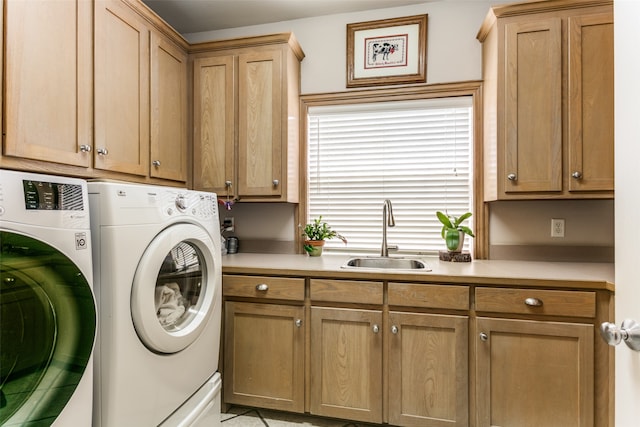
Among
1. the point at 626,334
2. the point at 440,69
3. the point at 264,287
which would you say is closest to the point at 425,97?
the point at 440,69

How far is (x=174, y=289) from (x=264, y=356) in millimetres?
671

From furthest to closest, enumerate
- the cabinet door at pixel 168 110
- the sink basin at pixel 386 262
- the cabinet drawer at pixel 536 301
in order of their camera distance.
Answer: the sink basin at pixel 386 262, the cabinet door at pixel 168 110, the cabinet drawer at pixel 536 301

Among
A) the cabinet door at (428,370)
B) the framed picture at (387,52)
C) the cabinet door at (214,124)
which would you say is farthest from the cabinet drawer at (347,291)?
the framed picture at (387,52)

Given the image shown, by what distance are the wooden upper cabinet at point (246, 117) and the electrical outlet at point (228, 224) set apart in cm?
34

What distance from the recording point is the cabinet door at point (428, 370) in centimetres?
156

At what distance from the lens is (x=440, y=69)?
220 cm

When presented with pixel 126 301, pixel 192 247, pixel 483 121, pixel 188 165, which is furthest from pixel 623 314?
pixel 188 165

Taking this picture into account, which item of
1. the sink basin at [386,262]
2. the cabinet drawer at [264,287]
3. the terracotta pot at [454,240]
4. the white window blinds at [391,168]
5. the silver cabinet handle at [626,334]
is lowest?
the cabinet drawer at [264,287]

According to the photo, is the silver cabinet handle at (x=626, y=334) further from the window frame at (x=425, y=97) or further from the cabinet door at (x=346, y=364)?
the window frame at (x=425, y=97)

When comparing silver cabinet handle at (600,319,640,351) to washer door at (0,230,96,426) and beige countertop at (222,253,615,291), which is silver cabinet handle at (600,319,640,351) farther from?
washer door at (0,230,96,426)

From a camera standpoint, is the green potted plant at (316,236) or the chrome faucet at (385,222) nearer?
the chrome faucet at (385,222)

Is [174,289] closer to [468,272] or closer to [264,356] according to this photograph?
[264,356]

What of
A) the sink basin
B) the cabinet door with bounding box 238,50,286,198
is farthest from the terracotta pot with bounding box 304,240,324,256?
the cabinet door with bounding box 238,50,286,198

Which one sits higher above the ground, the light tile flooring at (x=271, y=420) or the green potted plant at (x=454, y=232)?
the green potted plant at (x=454, y=232)
